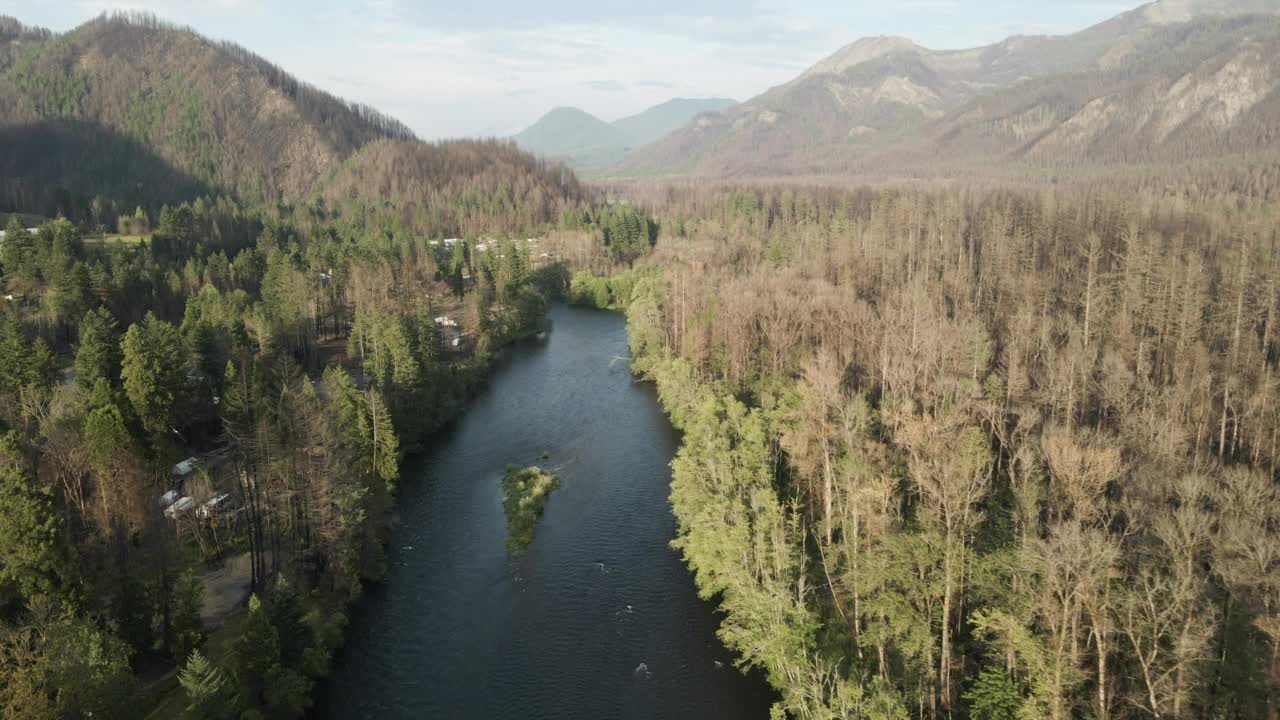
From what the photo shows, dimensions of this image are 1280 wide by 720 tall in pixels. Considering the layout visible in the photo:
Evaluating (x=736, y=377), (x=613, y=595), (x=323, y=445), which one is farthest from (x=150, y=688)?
(x=736, y=377)

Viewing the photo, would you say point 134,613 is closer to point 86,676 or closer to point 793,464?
point 86,676

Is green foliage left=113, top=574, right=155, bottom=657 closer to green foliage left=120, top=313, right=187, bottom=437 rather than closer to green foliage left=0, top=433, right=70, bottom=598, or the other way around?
green foliage left=0, top=433, right=70, bottom=598

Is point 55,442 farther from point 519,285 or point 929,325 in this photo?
point 519,285

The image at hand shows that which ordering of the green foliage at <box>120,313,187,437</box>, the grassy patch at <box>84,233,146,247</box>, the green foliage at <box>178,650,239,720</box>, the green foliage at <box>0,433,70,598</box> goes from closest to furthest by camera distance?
the green foliage at <box>178,650,239,720</box>, the green foliage at <box>0,433,70,598</box>, the green foliage at <box>120,313,187,437</box>, the grassy patch at <box>84,233,146,247</box>

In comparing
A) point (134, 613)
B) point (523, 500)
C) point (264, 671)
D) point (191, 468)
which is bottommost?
point (523, 500)

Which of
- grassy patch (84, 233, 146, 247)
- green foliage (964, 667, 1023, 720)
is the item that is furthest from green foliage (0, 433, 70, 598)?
grassy patch (84, 233, 146, 247)

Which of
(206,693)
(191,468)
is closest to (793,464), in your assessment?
(206,693)
